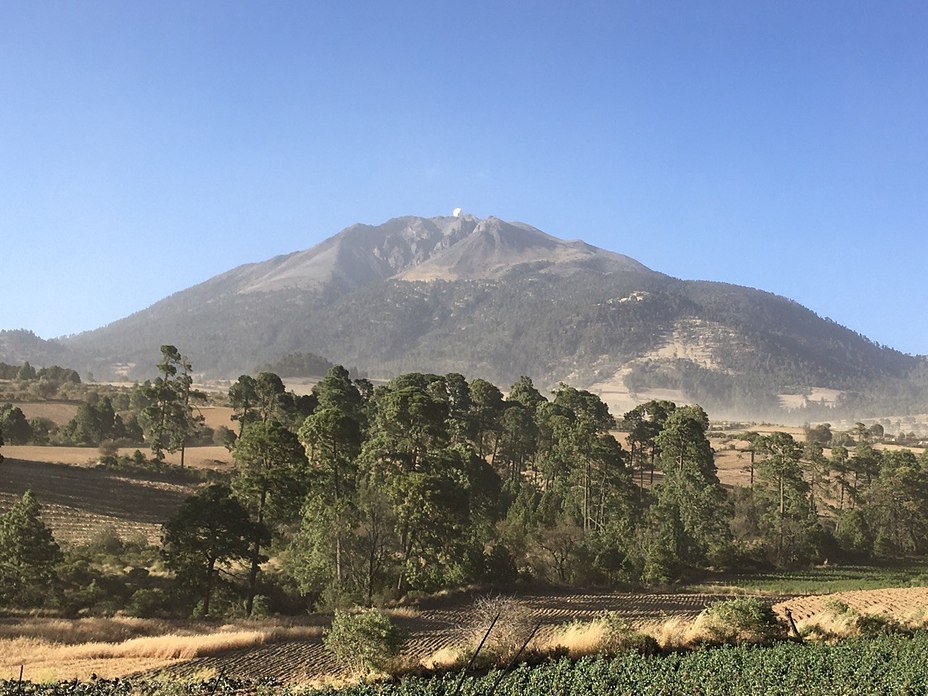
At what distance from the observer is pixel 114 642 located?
22.0 m

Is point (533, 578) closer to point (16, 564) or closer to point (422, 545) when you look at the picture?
point (422, 545)

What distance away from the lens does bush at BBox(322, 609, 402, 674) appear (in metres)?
18.4

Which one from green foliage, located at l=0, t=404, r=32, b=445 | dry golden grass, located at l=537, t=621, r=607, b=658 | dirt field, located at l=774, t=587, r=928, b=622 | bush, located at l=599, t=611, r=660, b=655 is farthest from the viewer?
green foliage, located at l=0, t=404, r=32, b=445

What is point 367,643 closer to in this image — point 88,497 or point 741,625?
point 741,625

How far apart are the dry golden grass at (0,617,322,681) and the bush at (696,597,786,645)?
1395cm

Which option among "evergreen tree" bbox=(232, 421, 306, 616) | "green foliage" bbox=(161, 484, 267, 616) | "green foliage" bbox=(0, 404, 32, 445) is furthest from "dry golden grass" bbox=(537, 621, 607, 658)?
"green foliage" bbox=(0, 404, 32, 445)

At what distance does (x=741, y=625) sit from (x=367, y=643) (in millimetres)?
12438

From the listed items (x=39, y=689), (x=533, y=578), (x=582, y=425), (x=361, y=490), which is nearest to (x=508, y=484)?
(x=582, y=425)

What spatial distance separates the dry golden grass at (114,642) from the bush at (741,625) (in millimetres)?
13952

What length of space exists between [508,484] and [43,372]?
10560 centimetres

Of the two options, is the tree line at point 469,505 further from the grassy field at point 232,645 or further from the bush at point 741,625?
the bush at point 741,625

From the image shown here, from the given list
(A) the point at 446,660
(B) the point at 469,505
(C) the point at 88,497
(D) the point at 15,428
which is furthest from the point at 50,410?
(A) the point at 446,660

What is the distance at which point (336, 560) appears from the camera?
30.8 m

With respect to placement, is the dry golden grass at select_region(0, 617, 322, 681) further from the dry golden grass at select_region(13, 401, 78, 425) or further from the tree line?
the dry golden grass at select_region(13, 401, 78, 425)
